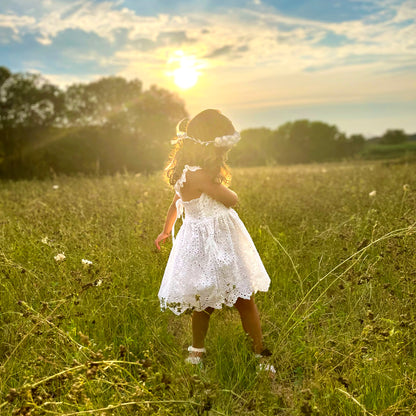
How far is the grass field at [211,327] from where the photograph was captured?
208cm

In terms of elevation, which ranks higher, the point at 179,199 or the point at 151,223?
the point at 179,199

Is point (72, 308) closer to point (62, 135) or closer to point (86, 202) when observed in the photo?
point (86, 202)

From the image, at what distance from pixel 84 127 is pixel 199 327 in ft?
57.8

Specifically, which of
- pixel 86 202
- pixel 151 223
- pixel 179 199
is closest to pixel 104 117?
pixel 86 202

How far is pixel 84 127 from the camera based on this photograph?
19094 millimetres

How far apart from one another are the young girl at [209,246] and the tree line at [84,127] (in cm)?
1178

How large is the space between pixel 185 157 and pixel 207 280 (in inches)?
33.3

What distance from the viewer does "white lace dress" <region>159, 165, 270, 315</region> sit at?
280cm

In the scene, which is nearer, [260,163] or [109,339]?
[109,339]

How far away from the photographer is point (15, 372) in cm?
270

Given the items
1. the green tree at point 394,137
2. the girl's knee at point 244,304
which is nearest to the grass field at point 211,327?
the girl's knee at point 244,304

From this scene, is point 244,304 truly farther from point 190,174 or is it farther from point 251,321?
point 190,174

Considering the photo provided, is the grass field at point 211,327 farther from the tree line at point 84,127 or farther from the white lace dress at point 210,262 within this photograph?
the tree line at point 84,127

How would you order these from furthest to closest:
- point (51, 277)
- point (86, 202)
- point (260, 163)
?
1. point (260, 163)
2. point (86, 202)
3. point (51, 277)
